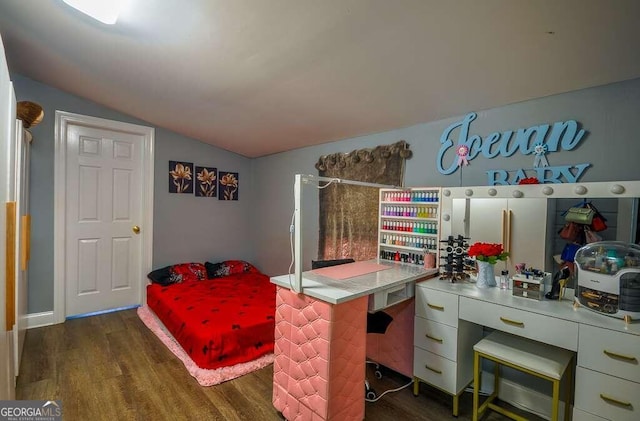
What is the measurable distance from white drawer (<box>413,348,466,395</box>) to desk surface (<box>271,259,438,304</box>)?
0.49 meters

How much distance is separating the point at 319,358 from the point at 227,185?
3.26 meters

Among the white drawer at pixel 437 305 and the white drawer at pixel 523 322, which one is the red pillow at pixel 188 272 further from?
the white drawer at pixel 523 322

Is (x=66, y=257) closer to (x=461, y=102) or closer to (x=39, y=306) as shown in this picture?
(x=39, y=306)

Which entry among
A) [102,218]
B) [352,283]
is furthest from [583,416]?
[102,218]

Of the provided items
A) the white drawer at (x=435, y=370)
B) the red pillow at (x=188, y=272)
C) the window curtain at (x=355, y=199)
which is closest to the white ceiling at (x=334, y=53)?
the window curtain at (x=355, y=199)

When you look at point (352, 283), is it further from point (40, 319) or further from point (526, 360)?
point (40, 319)

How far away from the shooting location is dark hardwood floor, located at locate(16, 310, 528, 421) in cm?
179

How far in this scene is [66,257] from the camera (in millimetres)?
3145

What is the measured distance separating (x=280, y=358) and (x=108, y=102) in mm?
3179

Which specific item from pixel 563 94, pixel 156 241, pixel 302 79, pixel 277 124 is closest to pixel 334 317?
pixel 302 79

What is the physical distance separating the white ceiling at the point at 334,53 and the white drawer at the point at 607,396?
1532 millimetres

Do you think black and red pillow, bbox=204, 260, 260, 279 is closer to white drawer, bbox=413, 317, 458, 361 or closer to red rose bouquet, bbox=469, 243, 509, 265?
white drawer, bbox=413, 317, 458, 361

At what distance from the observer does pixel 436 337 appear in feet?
6.13

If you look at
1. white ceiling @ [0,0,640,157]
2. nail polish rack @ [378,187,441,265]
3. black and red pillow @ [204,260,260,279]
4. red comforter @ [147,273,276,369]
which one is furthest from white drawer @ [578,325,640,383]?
black and red pillow @ [204,260,260,279]
